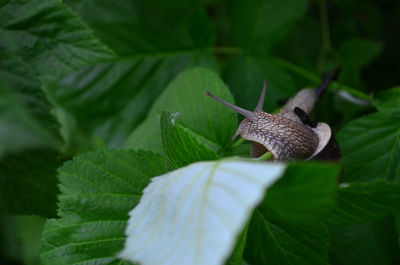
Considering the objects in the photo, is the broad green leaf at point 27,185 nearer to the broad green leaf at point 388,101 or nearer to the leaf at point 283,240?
the leaf at point 283,240

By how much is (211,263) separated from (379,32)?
205 cm

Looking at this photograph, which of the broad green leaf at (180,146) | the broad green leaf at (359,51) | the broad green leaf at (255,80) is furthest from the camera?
the broad green leaf at (359,51)

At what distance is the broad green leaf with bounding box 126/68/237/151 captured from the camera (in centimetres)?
108

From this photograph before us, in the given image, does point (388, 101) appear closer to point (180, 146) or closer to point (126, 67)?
point (180, 146)

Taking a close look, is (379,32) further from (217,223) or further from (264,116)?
(217,223)

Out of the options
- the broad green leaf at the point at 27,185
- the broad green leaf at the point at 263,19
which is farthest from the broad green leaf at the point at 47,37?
the broad green leaf at the point at 263,19

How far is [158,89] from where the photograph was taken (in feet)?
4.92

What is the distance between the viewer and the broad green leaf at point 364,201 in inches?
30.2

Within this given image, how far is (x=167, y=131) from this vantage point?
0.85 meters

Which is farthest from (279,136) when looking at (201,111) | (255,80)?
(255,80)

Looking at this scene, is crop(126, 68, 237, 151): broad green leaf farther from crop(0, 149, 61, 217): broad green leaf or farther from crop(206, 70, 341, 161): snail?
crop(0, 149, 61, 217): broad green leaf

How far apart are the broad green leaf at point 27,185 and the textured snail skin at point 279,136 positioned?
47 centimetres

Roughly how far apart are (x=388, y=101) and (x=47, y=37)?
0.96 metres

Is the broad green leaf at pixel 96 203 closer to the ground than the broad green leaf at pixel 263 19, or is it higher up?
closer to the ground
